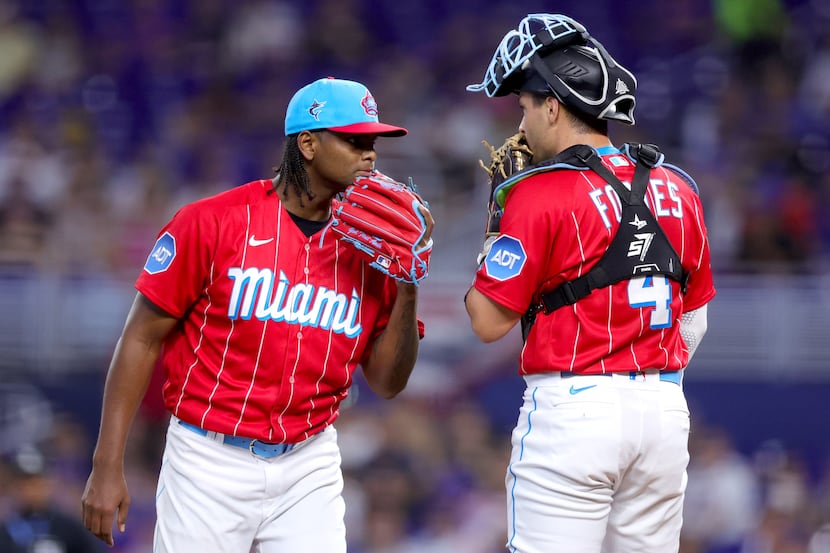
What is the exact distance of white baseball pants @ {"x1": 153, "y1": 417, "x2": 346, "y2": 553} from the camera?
3.79 meters

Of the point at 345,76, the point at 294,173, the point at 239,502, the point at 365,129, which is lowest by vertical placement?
the point at 239,502

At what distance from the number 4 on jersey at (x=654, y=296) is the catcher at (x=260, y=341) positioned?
25.7 inches

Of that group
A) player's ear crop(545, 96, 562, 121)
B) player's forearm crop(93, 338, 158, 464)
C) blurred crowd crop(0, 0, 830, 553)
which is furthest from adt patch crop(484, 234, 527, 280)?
blurred crowd crop(0, 0, 830, 553)

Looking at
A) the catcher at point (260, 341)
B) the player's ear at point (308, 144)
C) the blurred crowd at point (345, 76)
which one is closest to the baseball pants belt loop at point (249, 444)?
the catcher at point (260, 341)

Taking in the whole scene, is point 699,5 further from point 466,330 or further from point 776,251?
point 466,330

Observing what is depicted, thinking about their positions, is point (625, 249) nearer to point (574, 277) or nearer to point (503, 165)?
point (574, 277)

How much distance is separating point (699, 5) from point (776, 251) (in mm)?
3351

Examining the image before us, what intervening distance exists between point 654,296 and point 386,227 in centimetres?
86

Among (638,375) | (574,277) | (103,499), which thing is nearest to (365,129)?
(574,277)

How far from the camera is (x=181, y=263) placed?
3.80 meters

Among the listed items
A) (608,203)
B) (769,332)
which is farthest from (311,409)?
(769,332)

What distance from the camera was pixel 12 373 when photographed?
8.52 metres

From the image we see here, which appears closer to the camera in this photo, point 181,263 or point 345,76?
point 181,263

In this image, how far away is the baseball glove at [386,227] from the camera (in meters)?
3.79
